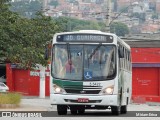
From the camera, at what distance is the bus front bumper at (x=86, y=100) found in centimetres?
2516

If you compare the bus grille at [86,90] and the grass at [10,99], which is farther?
the grass at [10,99]

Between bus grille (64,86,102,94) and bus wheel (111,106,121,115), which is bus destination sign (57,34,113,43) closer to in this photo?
bus grille (64,86,102,94)

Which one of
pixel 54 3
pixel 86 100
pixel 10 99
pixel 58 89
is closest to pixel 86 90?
pixel 86 100

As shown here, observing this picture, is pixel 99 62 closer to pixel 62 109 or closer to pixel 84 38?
pixel 84 38

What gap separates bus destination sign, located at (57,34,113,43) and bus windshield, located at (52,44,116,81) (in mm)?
235

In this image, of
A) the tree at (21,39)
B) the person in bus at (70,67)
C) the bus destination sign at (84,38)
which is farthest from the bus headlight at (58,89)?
the tree at (21,39)

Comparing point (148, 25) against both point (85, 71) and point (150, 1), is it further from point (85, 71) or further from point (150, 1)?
point (85, 71)

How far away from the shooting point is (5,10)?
37094 millimetres

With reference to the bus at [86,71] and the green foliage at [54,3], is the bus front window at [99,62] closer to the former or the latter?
the bus at [86,71]

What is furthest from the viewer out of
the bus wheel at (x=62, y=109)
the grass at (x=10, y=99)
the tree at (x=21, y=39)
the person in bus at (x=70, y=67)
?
the tree at (x=21, y=39)

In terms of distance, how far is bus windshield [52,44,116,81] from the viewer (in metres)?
25.5

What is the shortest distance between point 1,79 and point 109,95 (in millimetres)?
46850

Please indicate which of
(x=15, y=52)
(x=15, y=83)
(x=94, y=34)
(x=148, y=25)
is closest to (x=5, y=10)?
(x=15, y=52)

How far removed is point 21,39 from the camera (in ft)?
122
